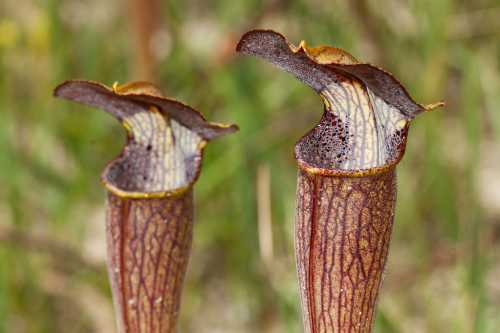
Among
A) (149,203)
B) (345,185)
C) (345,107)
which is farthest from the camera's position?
(149,203)

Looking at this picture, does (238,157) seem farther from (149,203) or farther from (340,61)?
(340,61)

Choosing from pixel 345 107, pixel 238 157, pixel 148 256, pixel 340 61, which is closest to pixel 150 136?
pixel 148 256

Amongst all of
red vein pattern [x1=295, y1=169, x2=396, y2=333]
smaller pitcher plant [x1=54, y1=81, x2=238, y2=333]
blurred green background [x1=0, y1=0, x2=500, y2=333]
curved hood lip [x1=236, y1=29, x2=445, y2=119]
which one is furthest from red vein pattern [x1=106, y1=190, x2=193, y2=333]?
blurred green background [x1=0, y1=0, x2=500, y2=333]

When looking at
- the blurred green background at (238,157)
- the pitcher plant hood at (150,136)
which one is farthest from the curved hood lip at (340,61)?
the blurred green background at (238,157)

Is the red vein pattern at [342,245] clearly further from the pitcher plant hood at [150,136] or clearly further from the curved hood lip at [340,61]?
the pitcher plant hood at [150,136]

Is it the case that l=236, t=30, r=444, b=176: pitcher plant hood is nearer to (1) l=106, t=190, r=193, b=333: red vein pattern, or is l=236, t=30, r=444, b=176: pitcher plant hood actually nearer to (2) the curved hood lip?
(2) the curved hood lip

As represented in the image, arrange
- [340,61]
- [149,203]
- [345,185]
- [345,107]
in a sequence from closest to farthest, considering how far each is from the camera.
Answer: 1. [340,61]
2. [345,185]
3. [345,107]
4. [149,203]
